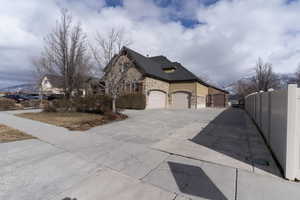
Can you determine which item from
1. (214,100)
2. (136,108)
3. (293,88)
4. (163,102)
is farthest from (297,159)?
(214,100)

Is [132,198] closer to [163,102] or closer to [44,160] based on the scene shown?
[44,160]

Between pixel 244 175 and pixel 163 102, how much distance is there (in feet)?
63.3

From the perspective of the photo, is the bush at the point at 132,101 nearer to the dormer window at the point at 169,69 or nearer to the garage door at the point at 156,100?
the garage door at the point at 156,100

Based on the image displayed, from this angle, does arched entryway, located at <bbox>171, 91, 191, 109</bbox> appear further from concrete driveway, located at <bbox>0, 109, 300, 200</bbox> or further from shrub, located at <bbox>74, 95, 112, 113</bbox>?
concrete driveway, located at <bbox>0, 109, 300, 200</bbox>

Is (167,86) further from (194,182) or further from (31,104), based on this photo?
(194,182)

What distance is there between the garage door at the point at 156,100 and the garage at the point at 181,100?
1.62m

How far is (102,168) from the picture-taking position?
3.39m

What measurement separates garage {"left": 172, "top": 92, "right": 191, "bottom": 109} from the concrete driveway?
651 inches

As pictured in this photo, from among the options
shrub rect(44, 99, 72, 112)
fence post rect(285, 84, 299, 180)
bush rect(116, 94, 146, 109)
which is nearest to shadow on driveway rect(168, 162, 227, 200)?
fence post rect(285, 84, 299, 180)

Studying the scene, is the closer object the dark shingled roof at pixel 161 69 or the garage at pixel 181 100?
the dark shingled roof at pixel 161 69

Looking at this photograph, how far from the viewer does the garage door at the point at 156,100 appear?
19570mm

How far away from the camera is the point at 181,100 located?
2217 centimetres

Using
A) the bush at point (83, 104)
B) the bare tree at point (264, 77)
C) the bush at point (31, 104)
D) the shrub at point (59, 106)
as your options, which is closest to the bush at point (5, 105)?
the bush at point (31, 104)

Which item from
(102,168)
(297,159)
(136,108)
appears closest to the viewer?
(297,159)
